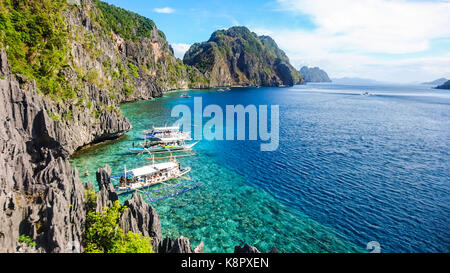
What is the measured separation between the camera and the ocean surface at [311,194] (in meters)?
29.1

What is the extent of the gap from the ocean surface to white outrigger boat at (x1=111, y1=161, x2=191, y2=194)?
2400 mm

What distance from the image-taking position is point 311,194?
38906 millimetres

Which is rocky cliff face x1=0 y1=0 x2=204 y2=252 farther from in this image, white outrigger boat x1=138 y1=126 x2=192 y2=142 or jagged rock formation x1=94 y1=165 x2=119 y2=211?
white outrigger boat x1=138 y1=126 x2=192 y2=142

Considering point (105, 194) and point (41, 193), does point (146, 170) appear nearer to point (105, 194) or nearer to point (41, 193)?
point (105, 194)

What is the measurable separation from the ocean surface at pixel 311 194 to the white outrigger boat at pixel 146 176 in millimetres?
2400

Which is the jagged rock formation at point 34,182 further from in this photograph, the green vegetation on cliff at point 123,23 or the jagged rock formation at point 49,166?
the green vegetation on cliff at point 123,23

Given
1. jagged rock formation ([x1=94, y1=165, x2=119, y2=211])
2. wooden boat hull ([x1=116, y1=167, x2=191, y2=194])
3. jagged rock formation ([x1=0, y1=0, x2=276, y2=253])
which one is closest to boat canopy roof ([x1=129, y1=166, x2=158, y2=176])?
wooden boat hull ([x1=116, y1=167, x2=191, y2=194])

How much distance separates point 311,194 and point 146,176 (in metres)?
28.3

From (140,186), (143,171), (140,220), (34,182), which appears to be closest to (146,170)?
(143,171)

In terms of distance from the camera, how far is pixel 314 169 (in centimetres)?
4856

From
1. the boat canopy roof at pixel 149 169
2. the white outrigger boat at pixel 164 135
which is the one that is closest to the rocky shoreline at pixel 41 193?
the boat canopy roof at pixel 149 169

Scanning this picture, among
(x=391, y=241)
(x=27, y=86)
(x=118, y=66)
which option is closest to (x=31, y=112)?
(x=27, y=86)

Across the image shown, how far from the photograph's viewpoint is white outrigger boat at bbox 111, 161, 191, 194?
38.4m
